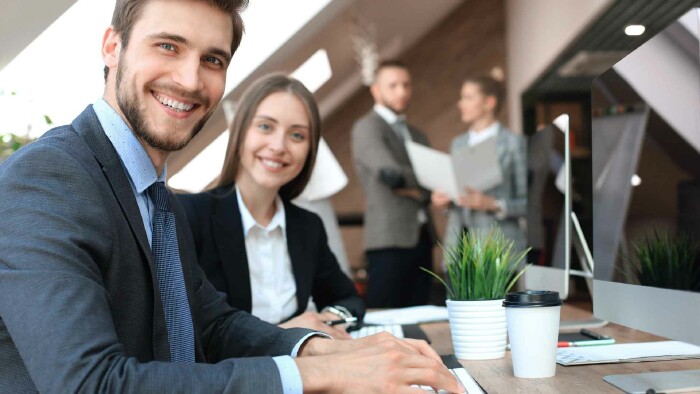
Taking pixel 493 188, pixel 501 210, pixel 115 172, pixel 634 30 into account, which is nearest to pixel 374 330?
pixel 115 172

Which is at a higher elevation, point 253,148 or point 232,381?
point 253,148

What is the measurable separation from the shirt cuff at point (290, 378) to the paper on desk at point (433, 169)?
2927 mm

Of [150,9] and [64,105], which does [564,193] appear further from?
[64,105]

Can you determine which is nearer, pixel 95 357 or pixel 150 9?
pixel 95 357

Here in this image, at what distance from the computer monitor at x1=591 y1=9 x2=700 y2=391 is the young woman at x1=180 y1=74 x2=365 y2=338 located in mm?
833

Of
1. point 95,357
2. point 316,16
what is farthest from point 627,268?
point 316,16

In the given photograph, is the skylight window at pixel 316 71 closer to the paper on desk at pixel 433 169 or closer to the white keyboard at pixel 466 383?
the paper on desk at pixel 433 169

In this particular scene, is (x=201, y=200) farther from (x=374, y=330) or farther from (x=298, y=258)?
(x=374, y=330)

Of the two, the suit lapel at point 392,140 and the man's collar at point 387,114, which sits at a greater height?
the man's collar at point 387,114

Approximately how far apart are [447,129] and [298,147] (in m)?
7.08

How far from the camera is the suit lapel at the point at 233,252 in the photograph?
6.67 feet

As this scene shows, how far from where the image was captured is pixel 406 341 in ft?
3.68

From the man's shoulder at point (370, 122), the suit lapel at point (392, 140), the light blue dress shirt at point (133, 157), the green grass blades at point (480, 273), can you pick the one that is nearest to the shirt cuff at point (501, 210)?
the suit lapel at point (392, 140)

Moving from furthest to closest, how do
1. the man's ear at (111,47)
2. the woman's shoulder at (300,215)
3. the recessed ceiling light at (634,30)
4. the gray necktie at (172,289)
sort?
1. the recessed ceiling light at (634,30)
2. the woman's shoulder at (300,215)
3. the man's ear at (111,47)
4. the gray necktie at (172,289)
